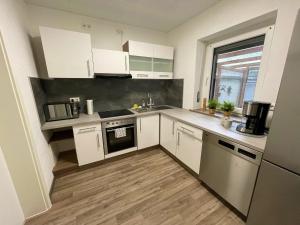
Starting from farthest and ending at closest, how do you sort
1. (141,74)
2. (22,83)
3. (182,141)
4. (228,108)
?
(141,74) < (182,141) < (228,108) < (22,83)

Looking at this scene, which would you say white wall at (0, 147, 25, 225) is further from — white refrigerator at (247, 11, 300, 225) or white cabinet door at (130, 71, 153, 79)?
white refrigerator at (247, 11, 300, 225)

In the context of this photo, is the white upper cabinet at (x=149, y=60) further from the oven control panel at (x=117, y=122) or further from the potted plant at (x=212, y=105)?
the potted plant at (x=212, y=105)

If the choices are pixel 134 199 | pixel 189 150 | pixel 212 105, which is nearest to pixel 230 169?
pixel 189 150

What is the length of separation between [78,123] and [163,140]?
1496 mm

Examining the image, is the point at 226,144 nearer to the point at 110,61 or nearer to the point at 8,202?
the point at 110,61

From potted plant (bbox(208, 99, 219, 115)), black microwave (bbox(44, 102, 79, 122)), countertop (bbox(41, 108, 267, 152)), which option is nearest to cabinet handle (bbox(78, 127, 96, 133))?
countertop (bbox(41, 108, 267, 152))

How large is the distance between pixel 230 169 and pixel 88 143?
6.19 feet

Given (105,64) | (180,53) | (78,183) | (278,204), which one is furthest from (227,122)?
(78,183)

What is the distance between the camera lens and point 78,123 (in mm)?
1822

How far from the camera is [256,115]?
132cm

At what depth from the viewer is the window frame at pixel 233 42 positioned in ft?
4.88

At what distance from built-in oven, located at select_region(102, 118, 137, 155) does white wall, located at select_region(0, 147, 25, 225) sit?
1066 mm

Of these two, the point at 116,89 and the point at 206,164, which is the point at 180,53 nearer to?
the point at 116,89

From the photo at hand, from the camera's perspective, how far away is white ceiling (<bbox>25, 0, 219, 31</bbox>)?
68.8 inches
